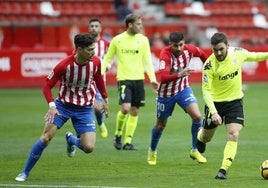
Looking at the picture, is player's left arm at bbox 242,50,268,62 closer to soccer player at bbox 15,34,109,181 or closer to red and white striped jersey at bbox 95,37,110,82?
soccer player at bbox 15,34,109,181

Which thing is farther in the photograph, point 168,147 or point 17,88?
point 17,88

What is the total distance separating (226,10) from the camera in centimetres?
4056

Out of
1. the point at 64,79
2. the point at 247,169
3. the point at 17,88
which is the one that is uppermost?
the point at 64,79

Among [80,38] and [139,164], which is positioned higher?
[80,38]

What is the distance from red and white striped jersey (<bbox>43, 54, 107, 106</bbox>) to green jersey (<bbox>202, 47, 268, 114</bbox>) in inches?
63.2

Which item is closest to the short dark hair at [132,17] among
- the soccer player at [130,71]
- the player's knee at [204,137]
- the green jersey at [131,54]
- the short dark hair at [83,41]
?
the soccer player at [130,71]

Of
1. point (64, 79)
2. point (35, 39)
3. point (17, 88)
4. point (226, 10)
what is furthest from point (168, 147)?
point (226, 10)

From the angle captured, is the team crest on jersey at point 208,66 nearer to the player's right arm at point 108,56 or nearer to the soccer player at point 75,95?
the soccer player at point 75,95

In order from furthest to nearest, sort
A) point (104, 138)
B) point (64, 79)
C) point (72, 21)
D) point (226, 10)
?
point (226, 10) → point (72, 21) → point (104, 138) → point (64, 79)

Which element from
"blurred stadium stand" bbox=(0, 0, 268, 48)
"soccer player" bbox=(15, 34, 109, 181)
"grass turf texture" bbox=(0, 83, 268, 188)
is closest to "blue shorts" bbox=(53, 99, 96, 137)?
"soccer player" bbox=(15, 34, 109, 181)

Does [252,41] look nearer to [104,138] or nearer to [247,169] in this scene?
[104,138]

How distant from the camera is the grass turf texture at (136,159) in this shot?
12.4m

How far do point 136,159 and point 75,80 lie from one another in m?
3.18

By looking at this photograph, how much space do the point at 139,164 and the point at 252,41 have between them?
23.9 m
